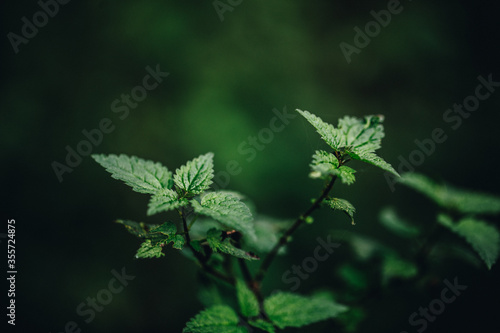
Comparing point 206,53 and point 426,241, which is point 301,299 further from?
point 206,53

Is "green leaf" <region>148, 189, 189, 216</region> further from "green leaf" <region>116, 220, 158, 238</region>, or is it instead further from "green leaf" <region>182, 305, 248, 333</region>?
"green leaf" <region>182, 305, 248, 333</region>

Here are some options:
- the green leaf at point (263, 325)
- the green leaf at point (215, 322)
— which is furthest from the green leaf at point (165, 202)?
the green leaf at point (263, 325)

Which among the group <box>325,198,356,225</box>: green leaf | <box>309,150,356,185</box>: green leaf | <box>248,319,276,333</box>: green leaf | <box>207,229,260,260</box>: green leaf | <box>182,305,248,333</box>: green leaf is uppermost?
<box>309,150,356,185</box>: green leaf

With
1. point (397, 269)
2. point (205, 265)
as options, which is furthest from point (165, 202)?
point (397, 269)

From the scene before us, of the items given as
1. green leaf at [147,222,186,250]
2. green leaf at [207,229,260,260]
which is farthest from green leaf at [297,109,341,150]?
green leaf at [147,222,186,250]

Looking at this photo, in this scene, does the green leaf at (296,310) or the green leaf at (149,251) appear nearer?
the green leaf at (149,251)

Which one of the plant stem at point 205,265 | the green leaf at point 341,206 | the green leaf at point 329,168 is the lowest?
the plant stem at point 205,265

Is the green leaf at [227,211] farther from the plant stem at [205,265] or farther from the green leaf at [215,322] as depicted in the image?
the green leaf at [215,322]
